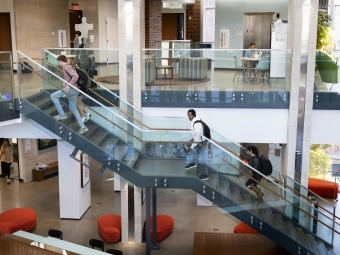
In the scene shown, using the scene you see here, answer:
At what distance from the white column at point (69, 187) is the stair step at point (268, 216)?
5.73 meters

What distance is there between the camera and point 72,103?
11570mm

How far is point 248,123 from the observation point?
12.9 meters

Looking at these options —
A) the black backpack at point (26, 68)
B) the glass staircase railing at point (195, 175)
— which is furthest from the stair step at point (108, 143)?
the black backpack at point (26, 68)

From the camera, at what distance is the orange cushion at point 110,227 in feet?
43.1

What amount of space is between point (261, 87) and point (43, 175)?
9076 mm

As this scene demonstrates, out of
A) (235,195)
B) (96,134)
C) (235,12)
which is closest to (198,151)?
(235,195)

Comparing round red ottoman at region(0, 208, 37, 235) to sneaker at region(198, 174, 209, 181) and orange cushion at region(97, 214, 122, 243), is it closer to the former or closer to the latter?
orange cushion at region(97, 214, 122, 243)

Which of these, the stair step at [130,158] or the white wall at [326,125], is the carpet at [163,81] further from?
the white wall at [326,125]

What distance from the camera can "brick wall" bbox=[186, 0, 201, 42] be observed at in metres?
22.2

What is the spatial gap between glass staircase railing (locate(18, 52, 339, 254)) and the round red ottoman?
3.14 metres

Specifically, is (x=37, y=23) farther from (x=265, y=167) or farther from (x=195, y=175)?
(x=265, y=167)

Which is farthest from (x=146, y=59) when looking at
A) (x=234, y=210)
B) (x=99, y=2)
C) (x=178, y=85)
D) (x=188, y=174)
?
(x=99, y=2)

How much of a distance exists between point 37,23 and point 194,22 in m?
7.26

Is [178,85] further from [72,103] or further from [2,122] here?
[2,122]
